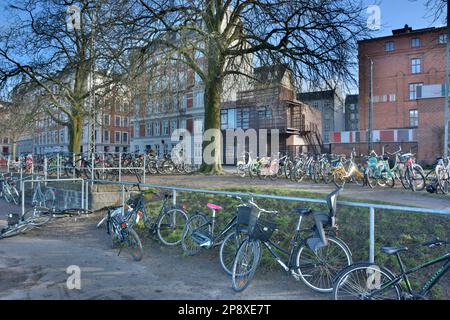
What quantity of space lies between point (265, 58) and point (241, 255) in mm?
10699

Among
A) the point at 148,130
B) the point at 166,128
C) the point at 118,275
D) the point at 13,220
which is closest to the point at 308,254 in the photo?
the point at 118,275

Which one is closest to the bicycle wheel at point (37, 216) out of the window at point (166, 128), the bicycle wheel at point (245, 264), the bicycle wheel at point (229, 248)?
the bicycle wheel at point (229, 248)

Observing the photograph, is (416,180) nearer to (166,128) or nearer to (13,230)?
(13,230)

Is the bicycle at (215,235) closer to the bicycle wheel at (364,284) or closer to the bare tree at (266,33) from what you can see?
the bicycle wheel at (364,284)

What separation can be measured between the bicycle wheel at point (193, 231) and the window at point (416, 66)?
38106mm

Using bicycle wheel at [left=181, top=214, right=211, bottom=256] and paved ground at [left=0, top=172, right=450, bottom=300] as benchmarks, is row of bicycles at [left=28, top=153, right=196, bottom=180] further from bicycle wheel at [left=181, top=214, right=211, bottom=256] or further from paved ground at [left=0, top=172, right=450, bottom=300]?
bicycle wheel at [left=181, top=214, right=211, bottom=256]

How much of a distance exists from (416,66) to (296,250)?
128 feet

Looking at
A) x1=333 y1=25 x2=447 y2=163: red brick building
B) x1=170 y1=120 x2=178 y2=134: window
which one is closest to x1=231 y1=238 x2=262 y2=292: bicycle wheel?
x1=333 y1=25 x2=447 y2=163: red brick building

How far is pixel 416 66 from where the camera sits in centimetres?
3700

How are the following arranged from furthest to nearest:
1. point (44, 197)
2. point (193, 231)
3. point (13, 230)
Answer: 1. point (44, 197)
2. point (13, 230)
3. point (193, 231)

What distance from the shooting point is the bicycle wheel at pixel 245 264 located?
13.9 feet

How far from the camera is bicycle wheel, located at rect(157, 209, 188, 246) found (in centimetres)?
641

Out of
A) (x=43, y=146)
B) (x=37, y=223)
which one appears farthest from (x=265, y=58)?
(x=43, y=146)

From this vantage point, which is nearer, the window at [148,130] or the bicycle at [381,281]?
the bicycle at [381,281]
